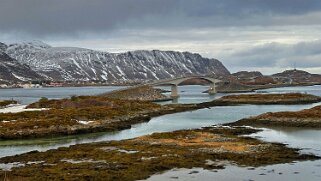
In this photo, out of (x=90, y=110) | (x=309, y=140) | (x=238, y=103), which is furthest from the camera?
(x=238, y=103)

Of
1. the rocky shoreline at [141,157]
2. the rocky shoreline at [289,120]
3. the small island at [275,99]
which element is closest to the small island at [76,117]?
the small island at [275,99]

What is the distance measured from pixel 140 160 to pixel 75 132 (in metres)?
25.7

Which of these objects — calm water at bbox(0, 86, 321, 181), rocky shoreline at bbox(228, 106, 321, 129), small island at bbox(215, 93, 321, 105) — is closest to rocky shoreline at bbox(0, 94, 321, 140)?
calm water at bbox(0, 86, 321, 181)

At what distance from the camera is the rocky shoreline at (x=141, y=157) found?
117 feet

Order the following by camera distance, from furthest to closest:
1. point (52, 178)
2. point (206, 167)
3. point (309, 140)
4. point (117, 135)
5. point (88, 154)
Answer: point (117, 135) < point (309, 140) < point (88, 154) < point (206, 167) < point (52, 178)

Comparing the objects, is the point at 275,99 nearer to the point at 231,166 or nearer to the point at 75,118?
the point at 75,118

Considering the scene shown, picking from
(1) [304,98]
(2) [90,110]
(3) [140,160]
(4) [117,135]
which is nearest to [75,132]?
(4) [117,135]

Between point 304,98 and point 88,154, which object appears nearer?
point 88,154

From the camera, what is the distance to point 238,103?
13288 centimetres

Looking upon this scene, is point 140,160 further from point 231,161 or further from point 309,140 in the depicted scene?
point 309,140

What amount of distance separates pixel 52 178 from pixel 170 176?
818 cm

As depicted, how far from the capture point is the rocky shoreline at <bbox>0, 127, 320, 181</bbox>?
35.7 meters

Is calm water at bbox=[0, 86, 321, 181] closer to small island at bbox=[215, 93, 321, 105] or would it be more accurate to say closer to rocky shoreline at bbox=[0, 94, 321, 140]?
rocky shoreline at bbox=[0, 94, 321, 140]

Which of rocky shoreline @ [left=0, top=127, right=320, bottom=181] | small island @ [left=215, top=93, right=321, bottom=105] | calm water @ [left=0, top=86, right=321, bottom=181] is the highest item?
rocky shoreline @ [left=0, top=127, right=320, bottom=181]
